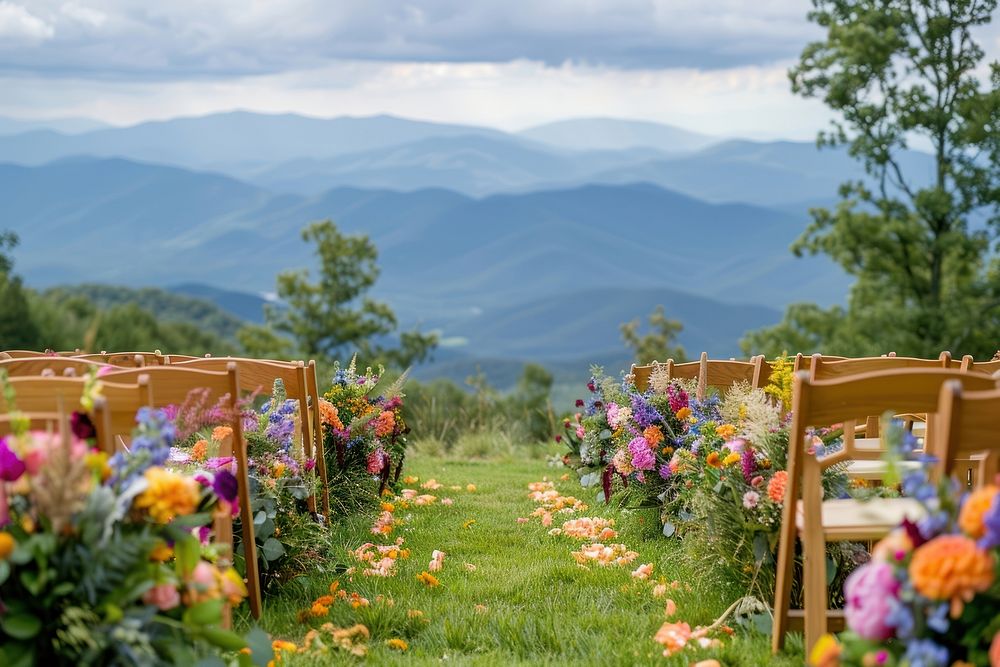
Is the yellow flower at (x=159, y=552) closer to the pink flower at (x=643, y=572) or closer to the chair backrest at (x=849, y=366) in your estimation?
the pink flower at (x=643, y=572)

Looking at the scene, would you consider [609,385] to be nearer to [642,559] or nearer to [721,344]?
[642,559]

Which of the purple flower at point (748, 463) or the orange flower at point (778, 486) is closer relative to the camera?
the orange flower at point (778, 486)

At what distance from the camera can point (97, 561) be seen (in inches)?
86.4

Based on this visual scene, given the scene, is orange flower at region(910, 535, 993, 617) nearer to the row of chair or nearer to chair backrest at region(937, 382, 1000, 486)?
chair backrest at region(937, 382, 1000, 486)

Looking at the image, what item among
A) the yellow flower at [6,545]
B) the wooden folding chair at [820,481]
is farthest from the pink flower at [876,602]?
the yellow flower at [6,545]

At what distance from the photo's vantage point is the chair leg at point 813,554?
3.20 meters

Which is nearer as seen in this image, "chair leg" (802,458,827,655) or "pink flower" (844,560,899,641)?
"pink flower" (844,560,899,641)

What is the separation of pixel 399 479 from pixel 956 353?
69.8ft

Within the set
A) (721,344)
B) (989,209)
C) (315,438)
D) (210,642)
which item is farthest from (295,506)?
(721,344)

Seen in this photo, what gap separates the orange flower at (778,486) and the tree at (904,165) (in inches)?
901

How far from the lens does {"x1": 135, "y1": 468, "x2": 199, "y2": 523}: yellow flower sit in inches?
88.8

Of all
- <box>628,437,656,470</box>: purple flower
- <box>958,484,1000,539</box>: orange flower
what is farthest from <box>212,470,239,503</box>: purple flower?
<box>628,437,656,470</box>: purple flower

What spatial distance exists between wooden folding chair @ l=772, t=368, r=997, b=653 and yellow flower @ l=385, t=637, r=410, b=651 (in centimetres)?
133

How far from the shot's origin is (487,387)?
12.9m
